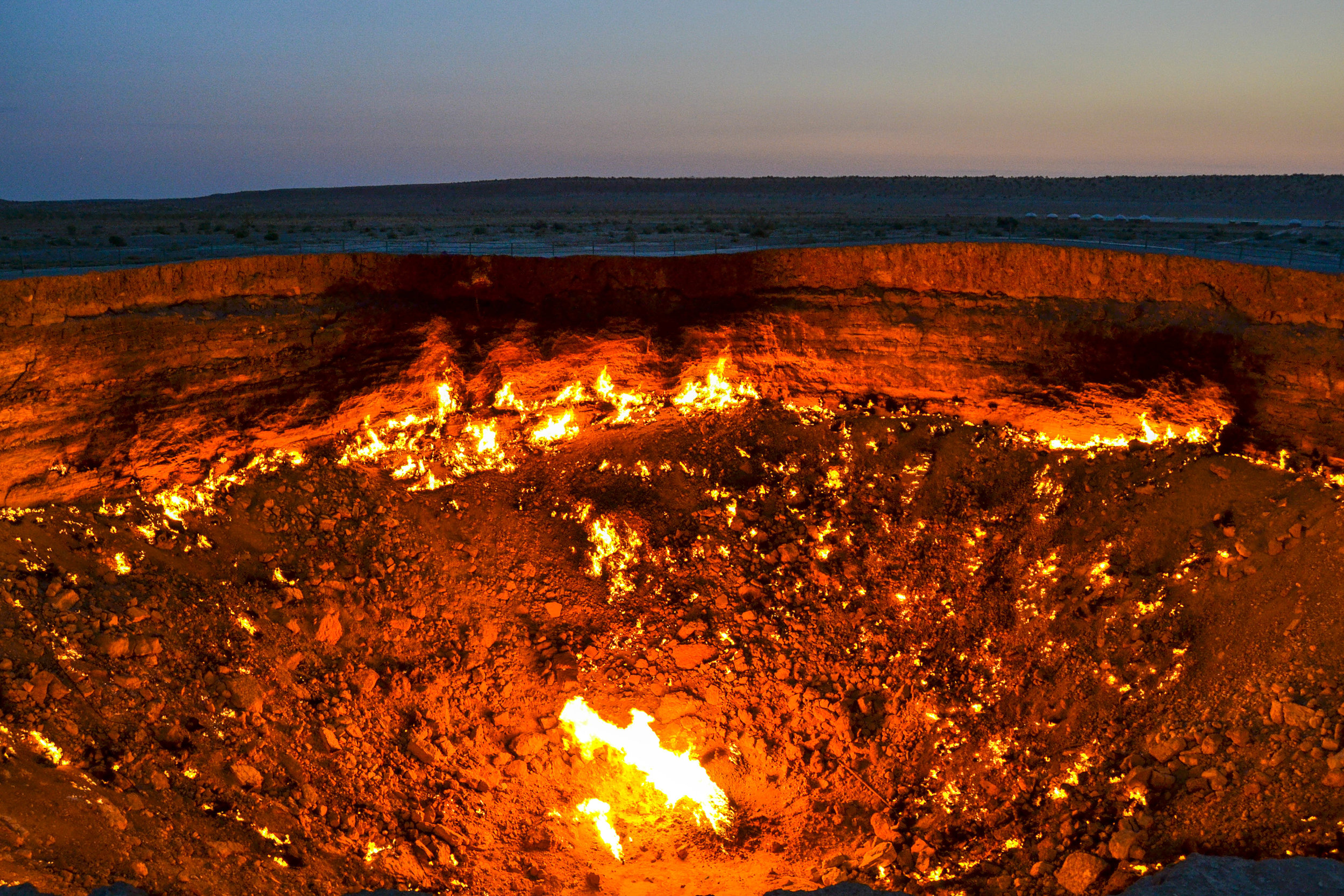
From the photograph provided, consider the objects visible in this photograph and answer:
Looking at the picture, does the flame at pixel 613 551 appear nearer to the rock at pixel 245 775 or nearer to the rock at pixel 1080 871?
the rock at pixel 245 775

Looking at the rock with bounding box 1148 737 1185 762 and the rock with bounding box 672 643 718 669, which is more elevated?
the rock with bounding box 672 643 718 669

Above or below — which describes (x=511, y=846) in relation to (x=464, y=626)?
below

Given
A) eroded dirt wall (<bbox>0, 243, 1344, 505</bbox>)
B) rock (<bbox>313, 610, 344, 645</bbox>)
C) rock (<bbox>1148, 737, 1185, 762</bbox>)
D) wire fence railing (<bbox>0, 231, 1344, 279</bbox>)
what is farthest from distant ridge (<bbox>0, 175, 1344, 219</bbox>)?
rock (<bbox>1148, 737, 1185, 762</bbox>)

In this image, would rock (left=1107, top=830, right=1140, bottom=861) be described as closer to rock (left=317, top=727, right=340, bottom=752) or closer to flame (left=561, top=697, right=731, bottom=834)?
flame (left=561, top=697, right=731, bottom=834)

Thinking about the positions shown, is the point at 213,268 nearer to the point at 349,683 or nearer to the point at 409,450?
the point at 409,450

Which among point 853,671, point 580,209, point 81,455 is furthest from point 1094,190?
point 81,455
